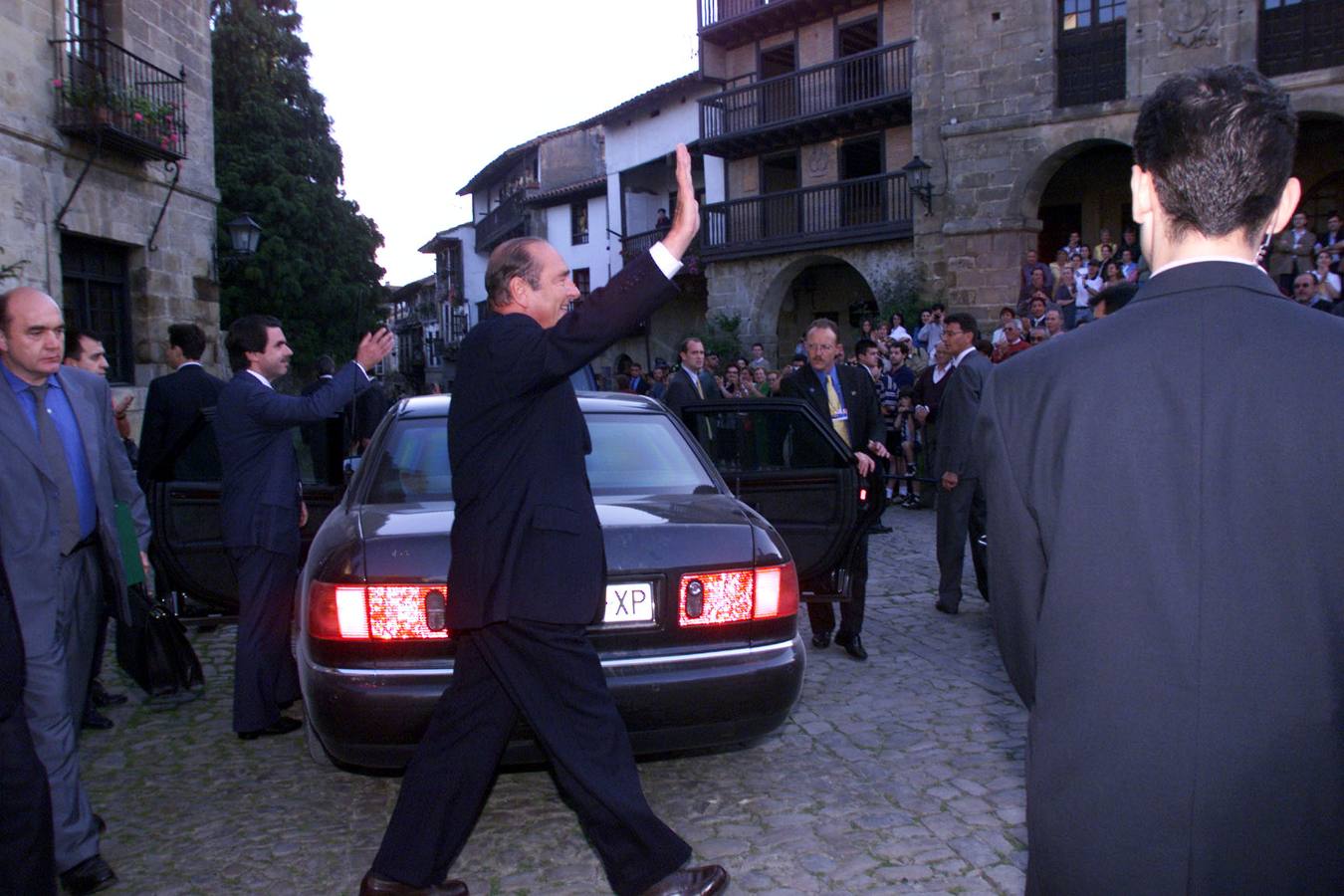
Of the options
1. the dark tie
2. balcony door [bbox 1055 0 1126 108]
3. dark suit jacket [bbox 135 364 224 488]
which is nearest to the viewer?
the dark tie

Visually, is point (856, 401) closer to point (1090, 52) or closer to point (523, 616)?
point (523, 616)

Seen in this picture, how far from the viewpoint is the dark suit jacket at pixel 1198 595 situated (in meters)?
1.45

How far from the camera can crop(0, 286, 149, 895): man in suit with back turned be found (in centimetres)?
328

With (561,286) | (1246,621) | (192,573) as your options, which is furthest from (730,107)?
(1246,621)

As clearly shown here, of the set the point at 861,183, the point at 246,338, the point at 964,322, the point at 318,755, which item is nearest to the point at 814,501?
the point at 964,322

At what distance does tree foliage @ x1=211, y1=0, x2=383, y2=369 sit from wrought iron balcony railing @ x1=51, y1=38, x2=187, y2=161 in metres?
10.3

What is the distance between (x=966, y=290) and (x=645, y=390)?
641 centimetres

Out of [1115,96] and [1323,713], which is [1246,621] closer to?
[1323,713]

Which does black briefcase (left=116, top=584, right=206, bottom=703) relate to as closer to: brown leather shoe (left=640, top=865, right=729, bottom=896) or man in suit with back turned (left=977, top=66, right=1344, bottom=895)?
brown leather shoe (left=640, top=865, right=729, bottom=896)

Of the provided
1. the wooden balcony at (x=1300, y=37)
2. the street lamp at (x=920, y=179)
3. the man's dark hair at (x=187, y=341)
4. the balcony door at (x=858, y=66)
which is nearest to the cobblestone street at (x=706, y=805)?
the man's dark hair at (x=187, y=341)

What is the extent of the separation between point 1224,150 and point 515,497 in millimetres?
1856

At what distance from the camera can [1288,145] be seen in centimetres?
156

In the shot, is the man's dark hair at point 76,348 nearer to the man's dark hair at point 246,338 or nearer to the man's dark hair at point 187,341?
the man's dark hair at point 187,341

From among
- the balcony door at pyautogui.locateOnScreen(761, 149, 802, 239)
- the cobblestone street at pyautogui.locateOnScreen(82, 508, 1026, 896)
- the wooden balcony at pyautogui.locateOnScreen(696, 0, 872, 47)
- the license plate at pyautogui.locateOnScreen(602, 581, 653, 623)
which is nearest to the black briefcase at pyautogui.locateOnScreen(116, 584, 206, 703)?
the cobblestone street at pyautogui.locateOnScreen(82, 508, 1026, 896)
